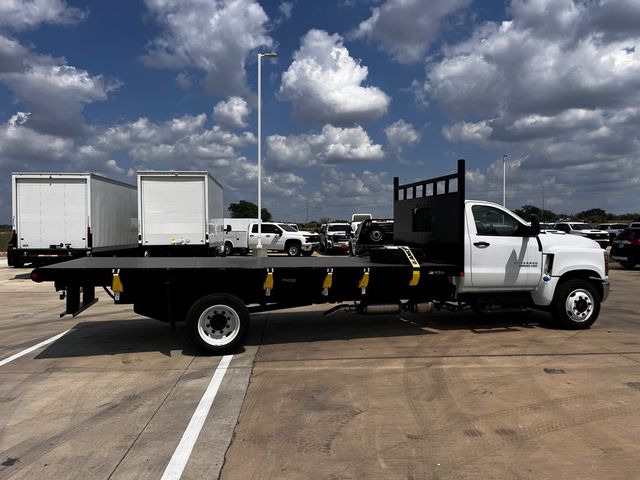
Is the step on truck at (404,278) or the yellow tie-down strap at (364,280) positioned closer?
the step on truck at (404,278)

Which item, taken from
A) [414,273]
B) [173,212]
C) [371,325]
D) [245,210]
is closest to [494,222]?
[414,273]

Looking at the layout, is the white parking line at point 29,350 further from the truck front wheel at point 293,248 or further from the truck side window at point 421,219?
the truck front wheel at point 293,248

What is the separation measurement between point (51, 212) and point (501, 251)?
1542 centimetres

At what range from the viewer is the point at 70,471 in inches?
151

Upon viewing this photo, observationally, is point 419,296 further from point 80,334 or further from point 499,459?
point 80,334

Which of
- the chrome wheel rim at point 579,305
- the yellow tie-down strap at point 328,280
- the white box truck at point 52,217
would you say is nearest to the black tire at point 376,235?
the chrome wheel rim at point 579,305

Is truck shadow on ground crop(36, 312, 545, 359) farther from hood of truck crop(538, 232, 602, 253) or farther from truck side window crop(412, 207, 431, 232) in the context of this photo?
truck side window crop(412, 207, 431, 232)

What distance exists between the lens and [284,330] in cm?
890

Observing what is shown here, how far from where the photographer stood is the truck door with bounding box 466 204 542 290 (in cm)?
825

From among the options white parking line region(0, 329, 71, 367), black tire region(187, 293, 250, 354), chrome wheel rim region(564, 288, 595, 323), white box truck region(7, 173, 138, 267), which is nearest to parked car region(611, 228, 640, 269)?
chrome wheel rim region(564, 288, 595, 323)

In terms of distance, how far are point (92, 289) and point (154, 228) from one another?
11.8 meters

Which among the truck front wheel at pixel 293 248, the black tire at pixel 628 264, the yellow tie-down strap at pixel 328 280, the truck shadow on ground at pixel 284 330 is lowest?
the truck shadow on ground at pixel 284 330

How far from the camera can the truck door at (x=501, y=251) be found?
325 inches

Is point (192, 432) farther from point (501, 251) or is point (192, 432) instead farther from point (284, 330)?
point (501, 251)
